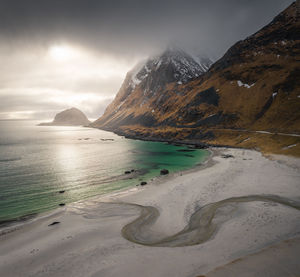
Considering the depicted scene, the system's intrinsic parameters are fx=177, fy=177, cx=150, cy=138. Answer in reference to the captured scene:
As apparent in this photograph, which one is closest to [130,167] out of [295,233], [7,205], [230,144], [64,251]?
[7,205]

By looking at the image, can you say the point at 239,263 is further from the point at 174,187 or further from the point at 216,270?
the point at 174,187

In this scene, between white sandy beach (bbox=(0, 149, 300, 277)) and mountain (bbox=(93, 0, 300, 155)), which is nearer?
white sandy beach (bbox=(0, 149, 300, 277))

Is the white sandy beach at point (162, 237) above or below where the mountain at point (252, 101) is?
below

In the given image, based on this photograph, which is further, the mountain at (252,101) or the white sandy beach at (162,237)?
the mountain at (252,101)

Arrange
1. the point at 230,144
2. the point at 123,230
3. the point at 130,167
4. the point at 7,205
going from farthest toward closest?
1. the point at 230,144
2. the point at 130,167
3. the point at 7,205
4. the point at 123,230
